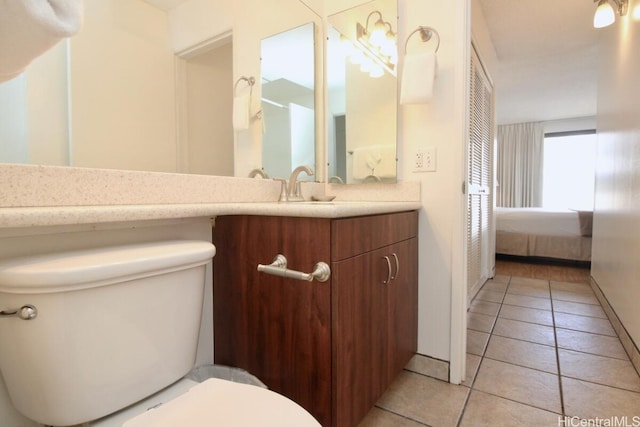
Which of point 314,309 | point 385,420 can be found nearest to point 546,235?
point 385,420

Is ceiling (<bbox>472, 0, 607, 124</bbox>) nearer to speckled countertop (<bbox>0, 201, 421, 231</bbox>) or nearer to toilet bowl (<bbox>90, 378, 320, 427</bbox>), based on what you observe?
speckled countertop (<bbox>0, 201, 421, 231</bbox>)

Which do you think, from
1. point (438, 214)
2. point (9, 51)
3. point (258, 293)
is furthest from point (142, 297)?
point (438, 214)

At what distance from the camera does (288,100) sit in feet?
5.46

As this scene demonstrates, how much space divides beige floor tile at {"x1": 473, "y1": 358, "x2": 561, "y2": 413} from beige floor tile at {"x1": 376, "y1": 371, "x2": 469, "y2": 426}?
14 centimetres

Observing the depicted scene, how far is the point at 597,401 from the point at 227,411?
1.55 meters

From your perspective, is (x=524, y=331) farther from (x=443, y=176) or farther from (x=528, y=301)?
(x=443, y=176)

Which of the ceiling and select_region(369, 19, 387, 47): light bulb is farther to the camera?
the ceiling

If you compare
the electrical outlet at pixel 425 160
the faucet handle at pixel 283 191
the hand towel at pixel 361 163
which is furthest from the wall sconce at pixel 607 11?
the faucet handle at pixel 283 191

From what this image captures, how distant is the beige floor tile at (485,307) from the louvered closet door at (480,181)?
8 centimetres

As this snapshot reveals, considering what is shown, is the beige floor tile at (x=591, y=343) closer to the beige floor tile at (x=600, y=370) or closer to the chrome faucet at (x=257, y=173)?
the beige floor tile at (x=600, y=370)

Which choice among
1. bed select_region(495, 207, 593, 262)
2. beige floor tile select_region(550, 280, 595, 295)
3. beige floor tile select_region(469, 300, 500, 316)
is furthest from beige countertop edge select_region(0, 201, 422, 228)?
bed select_region(495, 207, 593, 262)

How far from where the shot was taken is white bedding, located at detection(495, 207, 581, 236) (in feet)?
12.0

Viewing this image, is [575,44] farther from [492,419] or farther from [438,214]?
[492,419]

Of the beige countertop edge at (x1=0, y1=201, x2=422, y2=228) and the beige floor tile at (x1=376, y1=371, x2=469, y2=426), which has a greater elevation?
the beige countertop edge at (x1=0, y1=201, x2=422, y2=228)
